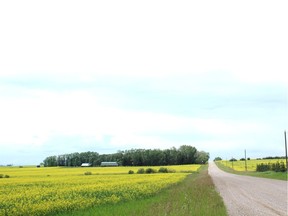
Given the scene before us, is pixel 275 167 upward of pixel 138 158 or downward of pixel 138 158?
downward

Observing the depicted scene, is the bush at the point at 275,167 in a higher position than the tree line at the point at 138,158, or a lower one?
lower

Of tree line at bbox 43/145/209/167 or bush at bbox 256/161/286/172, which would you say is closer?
bush at bbox 256/161/286/172

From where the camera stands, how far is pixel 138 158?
6604 inches

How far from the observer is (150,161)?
16762 cm

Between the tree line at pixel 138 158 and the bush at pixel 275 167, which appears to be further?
the tree line at pixel 138 158

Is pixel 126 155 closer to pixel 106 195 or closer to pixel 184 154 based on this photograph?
pixel 184 154

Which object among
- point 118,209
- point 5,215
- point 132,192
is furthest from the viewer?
point 132,192

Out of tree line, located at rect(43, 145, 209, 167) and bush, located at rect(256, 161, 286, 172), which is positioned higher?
tree line, located at rect(43, 145, 209, 167)

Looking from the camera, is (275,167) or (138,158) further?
(138,158)

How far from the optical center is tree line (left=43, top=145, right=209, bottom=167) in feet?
A: 552

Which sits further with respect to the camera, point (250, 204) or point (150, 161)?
point (150, 161)

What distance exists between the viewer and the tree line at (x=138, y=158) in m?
168

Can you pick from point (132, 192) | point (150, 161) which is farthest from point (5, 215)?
point (150, 161)

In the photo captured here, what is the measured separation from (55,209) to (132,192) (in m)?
9.81
